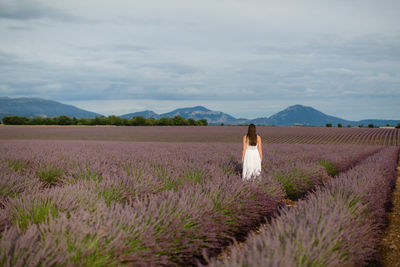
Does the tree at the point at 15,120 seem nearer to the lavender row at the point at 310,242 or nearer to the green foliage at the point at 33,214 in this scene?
the green foliage at the point at 33,214

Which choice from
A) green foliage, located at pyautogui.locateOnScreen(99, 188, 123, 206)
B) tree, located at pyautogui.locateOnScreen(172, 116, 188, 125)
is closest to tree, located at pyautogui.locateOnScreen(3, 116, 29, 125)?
tree, located at pyautogui.locateOnScreen(172, 116, 188, 125)

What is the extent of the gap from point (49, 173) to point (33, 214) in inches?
139

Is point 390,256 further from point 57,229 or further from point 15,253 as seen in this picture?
point 15,253

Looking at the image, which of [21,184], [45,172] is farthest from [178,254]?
[45,172]

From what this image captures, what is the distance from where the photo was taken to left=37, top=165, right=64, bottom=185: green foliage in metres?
6.31

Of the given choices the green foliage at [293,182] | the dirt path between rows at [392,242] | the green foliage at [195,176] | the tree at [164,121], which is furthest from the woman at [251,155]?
the tree at [164,121]

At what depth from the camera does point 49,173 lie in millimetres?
6395

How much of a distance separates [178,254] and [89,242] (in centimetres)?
97

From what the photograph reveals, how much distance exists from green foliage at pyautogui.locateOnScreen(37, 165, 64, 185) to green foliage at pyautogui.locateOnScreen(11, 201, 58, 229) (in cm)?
319

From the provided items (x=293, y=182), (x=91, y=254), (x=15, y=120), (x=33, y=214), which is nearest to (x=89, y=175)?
(x=33, y=214)

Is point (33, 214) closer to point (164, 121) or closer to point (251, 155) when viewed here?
point (251, 155)

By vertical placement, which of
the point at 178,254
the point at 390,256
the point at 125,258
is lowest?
the point at 390,256

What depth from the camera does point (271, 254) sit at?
207cm

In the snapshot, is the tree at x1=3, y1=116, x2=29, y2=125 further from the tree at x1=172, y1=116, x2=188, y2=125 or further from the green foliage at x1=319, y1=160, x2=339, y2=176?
the green foliage at x1=319, y1=160, x2=339, y2=176
